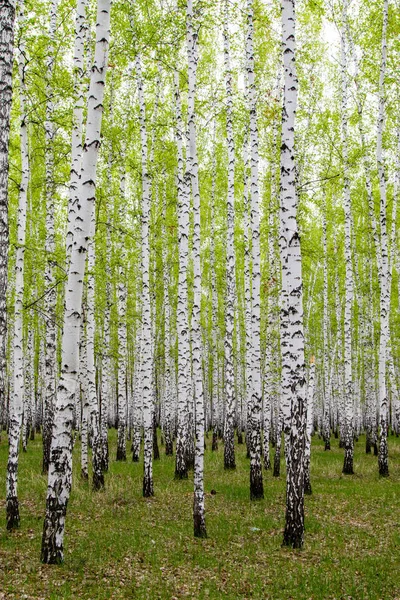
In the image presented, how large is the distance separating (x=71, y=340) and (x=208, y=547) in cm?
437

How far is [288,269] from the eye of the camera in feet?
27.7

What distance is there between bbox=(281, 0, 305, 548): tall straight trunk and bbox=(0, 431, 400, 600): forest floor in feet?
2.32

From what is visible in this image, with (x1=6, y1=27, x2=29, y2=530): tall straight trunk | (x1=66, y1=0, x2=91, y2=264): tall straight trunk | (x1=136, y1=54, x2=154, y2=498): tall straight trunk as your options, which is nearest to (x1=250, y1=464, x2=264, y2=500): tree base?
(x1=136, y1=54, x2=154, y2=498): tall straight trunk

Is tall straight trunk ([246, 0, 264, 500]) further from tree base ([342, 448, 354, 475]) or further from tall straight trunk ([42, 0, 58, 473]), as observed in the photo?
tree base ([342, 448, 354, 475])

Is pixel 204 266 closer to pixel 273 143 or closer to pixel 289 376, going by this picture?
pixel 273 143

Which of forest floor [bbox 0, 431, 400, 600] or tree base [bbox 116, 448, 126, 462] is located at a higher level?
forest floor [bbox 0, 431, 400, 600]

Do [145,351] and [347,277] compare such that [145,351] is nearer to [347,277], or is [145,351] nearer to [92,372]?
[92,372]

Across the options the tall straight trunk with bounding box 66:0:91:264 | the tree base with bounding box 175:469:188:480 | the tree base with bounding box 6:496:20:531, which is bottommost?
the tree base with bounding box 175:469:188:480

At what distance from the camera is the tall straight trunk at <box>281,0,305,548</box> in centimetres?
805

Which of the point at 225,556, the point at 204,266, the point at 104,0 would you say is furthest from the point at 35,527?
the point at 204,266

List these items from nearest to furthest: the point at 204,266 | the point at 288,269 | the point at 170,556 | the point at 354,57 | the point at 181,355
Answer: the point at 170,556 < the point at 288,269 < the point at 181,355 < the point at 354,57 < the point at 204,266

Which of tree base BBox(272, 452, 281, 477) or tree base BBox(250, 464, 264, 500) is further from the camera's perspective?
tree base BBox(272, 452, 281, 477)

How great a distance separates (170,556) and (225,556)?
91 cm

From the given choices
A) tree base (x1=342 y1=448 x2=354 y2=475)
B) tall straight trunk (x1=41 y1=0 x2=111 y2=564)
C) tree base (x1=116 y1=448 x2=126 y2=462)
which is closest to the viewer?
tall straight trunk (x1=41 y1=0 x2=111 y2=564)
